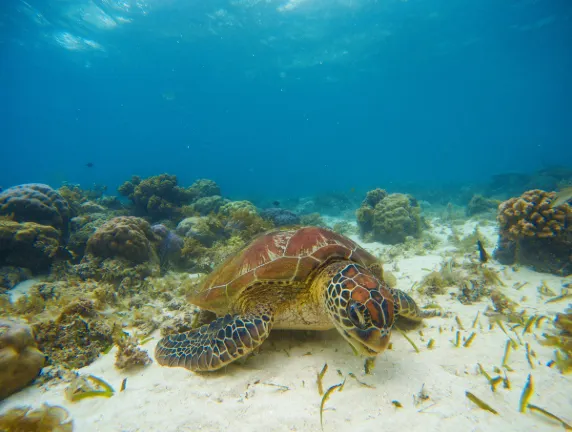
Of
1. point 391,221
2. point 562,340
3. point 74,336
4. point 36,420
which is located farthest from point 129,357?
point 391,221

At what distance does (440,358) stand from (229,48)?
167 feet

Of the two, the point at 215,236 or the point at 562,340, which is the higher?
the point at 215,236

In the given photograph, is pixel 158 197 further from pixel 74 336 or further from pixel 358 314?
pixel 358 314

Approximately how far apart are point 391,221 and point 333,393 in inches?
317

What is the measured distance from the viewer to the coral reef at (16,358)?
92.4 inches

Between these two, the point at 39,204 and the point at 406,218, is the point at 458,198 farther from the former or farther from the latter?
the point at 39,204

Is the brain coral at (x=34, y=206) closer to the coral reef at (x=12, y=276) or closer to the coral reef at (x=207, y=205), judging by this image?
the coral reef at (x=12, y=276)

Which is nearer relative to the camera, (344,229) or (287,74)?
(344,229)

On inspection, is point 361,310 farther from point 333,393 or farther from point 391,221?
point 391,221

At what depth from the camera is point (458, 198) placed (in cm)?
2175

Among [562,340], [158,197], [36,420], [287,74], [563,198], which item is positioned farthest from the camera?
[287,74]

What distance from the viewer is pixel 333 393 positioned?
2.33 metres

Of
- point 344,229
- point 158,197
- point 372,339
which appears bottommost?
point 344,229

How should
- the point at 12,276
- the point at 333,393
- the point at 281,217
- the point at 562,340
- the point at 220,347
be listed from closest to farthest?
the point at 333,393
the point at 220,347
the point at 562,340
the point at 12,276
the point at 281,217
